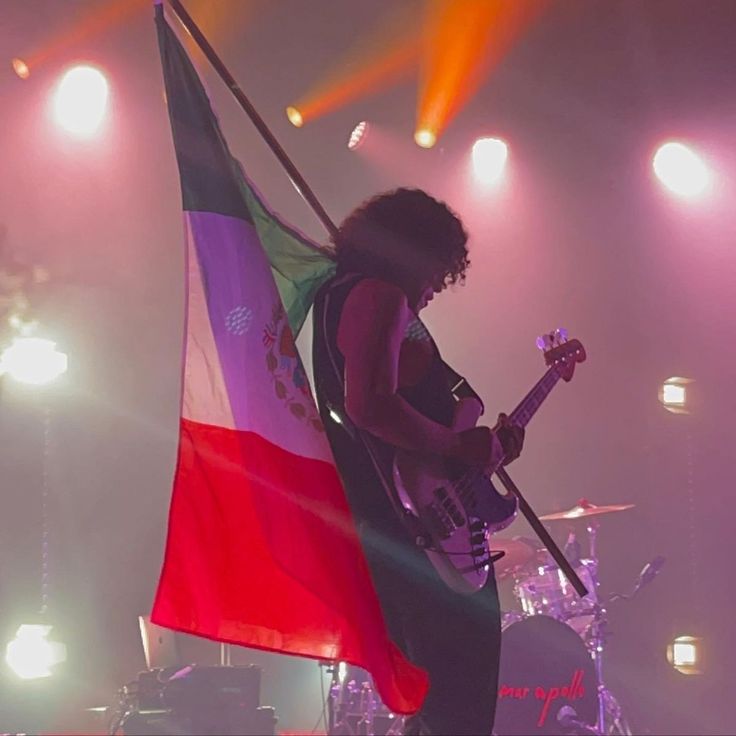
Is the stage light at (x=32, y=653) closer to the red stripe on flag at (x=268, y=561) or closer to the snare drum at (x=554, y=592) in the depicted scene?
the snare drum at (x=554, y=592)

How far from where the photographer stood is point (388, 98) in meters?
7.39

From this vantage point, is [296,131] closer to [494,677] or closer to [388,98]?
[388,98]

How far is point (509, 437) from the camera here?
8.20 feet

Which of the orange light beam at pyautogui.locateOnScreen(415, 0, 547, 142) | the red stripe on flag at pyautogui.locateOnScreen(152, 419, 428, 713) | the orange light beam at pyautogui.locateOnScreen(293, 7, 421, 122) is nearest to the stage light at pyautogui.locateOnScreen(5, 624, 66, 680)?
the orange light beam at pyautogui.locateOnScreen(293, 7, 421, 122)

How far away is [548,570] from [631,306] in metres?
2.46

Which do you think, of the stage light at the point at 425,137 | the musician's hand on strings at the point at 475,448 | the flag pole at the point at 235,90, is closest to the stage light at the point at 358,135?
the stage light at the point at 425,137

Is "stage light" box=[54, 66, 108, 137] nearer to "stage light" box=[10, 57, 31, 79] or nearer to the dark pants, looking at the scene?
"stage light" box=[10, 57, 31, 79]

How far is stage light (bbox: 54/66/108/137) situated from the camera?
669cm

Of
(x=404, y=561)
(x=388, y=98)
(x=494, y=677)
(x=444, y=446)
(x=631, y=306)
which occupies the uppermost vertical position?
(x=388, y=98)

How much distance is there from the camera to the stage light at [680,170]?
785 centimetres

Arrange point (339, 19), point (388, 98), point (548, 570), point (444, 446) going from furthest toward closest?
point (388, 98)
point (339, 19)
point (548, 570)
point (444, 446)

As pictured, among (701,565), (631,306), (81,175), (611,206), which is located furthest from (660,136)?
(81,175)

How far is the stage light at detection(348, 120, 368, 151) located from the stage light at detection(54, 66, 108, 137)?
177 cm

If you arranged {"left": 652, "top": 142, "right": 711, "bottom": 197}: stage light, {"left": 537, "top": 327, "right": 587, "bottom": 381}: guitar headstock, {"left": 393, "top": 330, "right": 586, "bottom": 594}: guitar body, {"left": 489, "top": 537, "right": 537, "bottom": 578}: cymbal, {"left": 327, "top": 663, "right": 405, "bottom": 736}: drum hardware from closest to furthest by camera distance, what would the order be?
{"left": 393, "top": 330, "right": 586, "bottom": 594}: guitar body < {"left": 537, "top": 327, "right": 587, "bottom": 381}: guitar headstock < {"left": 327, "top": 663, "right": 405, "bottom": 736}: drum hardware < {"left": 489, "top": 537, "right": 537, "bottom": 578}: cymbal < {"left": 652, "top": 142, "right": 711, "bottom": 197}: stage light
